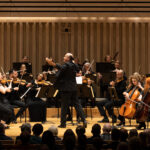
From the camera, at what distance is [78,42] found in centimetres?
1176

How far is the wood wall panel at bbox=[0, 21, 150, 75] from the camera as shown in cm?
1166

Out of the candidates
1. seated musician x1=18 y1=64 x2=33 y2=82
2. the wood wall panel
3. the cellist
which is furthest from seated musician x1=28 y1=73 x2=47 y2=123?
the wood wall panel

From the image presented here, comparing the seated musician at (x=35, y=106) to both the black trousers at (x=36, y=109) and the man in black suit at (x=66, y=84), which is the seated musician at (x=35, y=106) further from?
the man in black suit at (x=66, y=84)

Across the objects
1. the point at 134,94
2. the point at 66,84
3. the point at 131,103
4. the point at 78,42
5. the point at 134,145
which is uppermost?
the point at 78,42

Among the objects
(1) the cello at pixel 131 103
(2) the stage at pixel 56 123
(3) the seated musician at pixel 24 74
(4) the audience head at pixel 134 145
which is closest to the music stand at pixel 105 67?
(2) the stage at pixel 56 123

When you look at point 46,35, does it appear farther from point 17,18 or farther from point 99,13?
point 99,13

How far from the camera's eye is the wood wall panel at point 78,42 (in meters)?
11.7

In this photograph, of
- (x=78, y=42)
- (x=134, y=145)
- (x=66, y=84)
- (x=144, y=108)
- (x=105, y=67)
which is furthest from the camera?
(x=78, y=42)

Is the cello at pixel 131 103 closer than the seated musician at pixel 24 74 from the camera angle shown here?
Yes

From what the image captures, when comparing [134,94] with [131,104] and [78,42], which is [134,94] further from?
[78,42]

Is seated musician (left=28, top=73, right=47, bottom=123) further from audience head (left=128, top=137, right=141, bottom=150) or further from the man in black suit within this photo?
audience head (left=128, top=137, right=141, bottom=150)

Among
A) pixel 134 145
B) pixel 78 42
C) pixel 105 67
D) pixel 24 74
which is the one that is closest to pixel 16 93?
pixel 24 74

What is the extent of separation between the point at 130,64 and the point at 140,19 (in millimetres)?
1496

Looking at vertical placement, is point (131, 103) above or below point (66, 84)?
below
